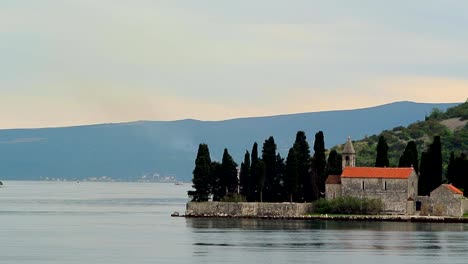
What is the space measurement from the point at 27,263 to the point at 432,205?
5264 centimetres

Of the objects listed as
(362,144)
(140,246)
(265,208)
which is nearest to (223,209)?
(265,208)

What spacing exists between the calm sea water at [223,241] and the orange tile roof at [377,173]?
15.5 feet

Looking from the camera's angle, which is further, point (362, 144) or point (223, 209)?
point (362, 144)

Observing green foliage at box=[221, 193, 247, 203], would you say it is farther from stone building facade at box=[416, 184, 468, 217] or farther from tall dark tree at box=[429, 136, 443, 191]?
tall dark tree at box=[429, 136, 443, 191]

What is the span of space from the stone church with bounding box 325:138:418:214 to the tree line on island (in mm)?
2101

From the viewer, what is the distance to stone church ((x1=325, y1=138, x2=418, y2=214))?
121562 millimetres

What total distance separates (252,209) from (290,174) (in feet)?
17.2

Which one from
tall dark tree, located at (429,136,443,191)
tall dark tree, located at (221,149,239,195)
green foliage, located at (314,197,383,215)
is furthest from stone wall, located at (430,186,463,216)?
tall dark tree, located at (221,149,239,195)

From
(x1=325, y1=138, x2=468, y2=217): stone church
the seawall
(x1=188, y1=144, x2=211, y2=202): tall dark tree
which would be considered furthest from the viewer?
(x1=188, y1=144, x2=211, y2=202): tall dark tree

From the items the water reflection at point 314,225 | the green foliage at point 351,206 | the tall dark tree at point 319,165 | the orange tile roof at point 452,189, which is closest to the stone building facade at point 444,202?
the orange tile roof at point 452,189

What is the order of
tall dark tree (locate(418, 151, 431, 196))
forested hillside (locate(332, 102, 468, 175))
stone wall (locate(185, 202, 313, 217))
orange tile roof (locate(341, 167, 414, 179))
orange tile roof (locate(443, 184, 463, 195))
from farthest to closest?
forested hillside (locate(332, 102, 468, 175)) → stone wall (locate(185, 202, 313, 217)) → tall dark tree (locate(418, 151, 431, 196)) → orange tile roof (locate(341, 167, 414, 179)) → orange tile roof (locate(443, 184, 463, 195))

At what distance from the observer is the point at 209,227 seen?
11431 centimetres

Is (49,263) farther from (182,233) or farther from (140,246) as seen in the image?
(182,233)

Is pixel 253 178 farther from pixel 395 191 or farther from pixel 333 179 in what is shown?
pixel 395 191
